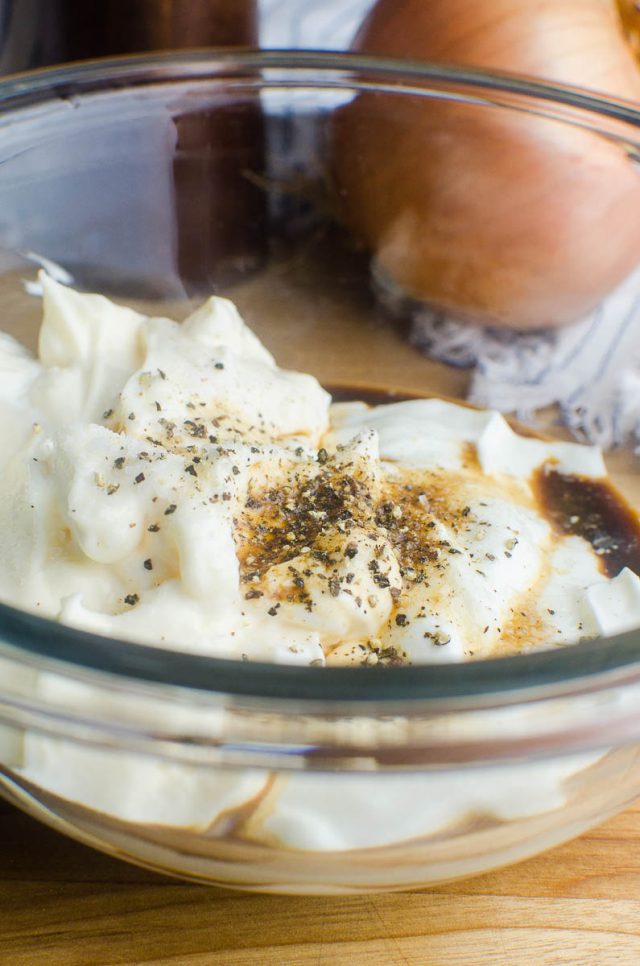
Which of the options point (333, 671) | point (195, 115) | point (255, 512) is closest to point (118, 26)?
point (195, 115)

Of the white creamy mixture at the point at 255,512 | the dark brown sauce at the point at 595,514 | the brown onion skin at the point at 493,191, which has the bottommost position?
the dark brown sauce at the point at 595,514

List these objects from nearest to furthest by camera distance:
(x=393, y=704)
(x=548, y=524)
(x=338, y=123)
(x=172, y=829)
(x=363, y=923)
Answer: (x=393, y=704) → (x=172, y=829) → (x=363, y=923) → (x=548, y=524) → (x=338, y=123)

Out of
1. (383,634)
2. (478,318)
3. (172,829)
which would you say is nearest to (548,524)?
(383,634)

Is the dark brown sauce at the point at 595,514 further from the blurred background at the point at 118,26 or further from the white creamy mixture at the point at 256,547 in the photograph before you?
the blurred background at the point at 118,26

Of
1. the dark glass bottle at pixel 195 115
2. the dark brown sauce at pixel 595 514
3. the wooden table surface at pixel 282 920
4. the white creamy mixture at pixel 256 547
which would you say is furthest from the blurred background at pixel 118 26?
the wooden table surface at pixel 282 920

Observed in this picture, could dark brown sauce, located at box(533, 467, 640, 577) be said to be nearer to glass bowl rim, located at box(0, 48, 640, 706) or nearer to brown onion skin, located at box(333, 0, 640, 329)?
brown onion skin, located at box(333, 0, 640, 329)

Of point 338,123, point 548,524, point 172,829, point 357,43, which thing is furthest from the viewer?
point 357,43

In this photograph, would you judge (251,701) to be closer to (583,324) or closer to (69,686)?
(69,686)
